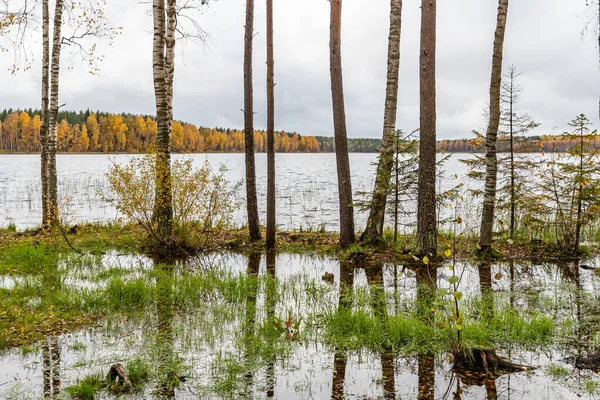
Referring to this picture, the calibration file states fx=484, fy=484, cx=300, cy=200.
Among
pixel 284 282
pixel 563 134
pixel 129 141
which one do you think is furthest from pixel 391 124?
pixel 129 141

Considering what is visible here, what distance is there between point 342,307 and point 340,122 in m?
6.46

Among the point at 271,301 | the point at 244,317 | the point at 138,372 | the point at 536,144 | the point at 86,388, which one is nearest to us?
the point at 86,388

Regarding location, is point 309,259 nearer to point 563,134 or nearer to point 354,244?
point 354,244

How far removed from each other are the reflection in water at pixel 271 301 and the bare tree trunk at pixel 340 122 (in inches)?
86.0

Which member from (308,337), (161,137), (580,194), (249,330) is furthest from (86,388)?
(580,194)

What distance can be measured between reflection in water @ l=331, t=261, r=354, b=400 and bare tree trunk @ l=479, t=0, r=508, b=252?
3.65 m

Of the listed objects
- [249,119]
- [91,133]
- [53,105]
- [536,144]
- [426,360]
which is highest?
[91,133]

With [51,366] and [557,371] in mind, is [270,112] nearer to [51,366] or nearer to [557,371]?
[51,366]

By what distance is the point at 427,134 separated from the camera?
11.2m

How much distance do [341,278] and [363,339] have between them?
12.6 ft

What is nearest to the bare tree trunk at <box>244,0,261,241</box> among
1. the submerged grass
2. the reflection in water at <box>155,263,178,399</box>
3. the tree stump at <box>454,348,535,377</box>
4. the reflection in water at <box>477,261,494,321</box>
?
the reflection in water at <box>155,263,178,399</box>

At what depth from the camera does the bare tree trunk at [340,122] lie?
12.8 m

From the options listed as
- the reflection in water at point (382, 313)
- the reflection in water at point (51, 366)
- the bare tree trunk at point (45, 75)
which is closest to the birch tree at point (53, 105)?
the bare tree trunk at point (45, 75)

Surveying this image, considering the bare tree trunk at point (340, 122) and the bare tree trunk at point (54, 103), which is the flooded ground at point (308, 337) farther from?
the bare tree trunk at point (54, 103)
